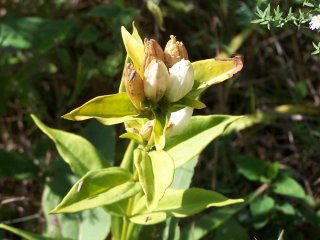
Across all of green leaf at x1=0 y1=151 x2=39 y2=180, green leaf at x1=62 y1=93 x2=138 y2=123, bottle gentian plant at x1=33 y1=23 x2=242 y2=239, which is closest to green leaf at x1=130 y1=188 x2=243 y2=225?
bottle gentian plant at x1=33 y1=23 x2=242 y2=239

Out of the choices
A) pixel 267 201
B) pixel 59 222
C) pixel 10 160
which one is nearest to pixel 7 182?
pixel 10 160

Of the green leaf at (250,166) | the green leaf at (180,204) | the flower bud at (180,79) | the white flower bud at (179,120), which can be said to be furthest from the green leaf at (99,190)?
the green leaf at (250,166)

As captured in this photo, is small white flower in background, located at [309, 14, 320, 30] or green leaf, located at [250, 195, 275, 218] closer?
small white flower in background, located at [309, 14, 320, 30]

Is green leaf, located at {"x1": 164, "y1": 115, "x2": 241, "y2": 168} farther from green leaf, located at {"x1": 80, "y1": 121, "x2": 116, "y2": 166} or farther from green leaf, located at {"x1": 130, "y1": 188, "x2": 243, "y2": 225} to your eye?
green leaf, located at {"x1": 80, "y1": 121, "x2": 116, "y2": 166}

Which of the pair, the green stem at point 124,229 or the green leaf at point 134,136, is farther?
the green stem at point 124,229

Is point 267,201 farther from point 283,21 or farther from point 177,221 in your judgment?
point 283,21

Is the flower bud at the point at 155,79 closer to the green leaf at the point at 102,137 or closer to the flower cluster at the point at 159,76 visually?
the flower cluster at the point at 159,76
